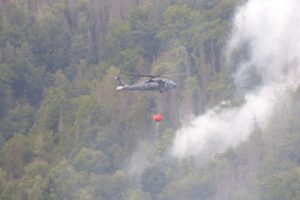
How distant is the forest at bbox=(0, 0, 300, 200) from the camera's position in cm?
12094

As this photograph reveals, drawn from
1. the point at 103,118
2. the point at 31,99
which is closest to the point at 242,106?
the point at 103,118

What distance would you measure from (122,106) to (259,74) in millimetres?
12919

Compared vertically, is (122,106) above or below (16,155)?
above

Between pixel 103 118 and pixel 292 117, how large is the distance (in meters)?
16.4

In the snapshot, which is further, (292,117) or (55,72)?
(55,72)

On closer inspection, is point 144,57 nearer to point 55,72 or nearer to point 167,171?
point 55,72

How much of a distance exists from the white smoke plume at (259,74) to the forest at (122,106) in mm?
653

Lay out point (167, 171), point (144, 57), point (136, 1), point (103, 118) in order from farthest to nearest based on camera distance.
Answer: point (136, 1), point (144, 57), point (103, 118), point (167, 171)

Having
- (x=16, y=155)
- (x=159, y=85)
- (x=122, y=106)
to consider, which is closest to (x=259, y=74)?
(x=122, y=106)

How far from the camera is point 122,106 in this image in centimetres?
13688

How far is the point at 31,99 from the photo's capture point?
146750mm

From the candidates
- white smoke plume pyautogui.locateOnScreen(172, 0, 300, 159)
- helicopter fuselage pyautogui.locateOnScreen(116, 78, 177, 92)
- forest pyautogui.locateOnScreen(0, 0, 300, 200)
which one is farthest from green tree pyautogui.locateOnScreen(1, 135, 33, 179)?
helicopter fuselage pyautogui.locateOnScreen(116, 78, 177, 92)

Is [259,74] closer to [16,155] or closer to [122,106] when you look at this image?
[122,106]

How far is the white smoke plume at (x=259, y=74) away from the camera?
412ft
